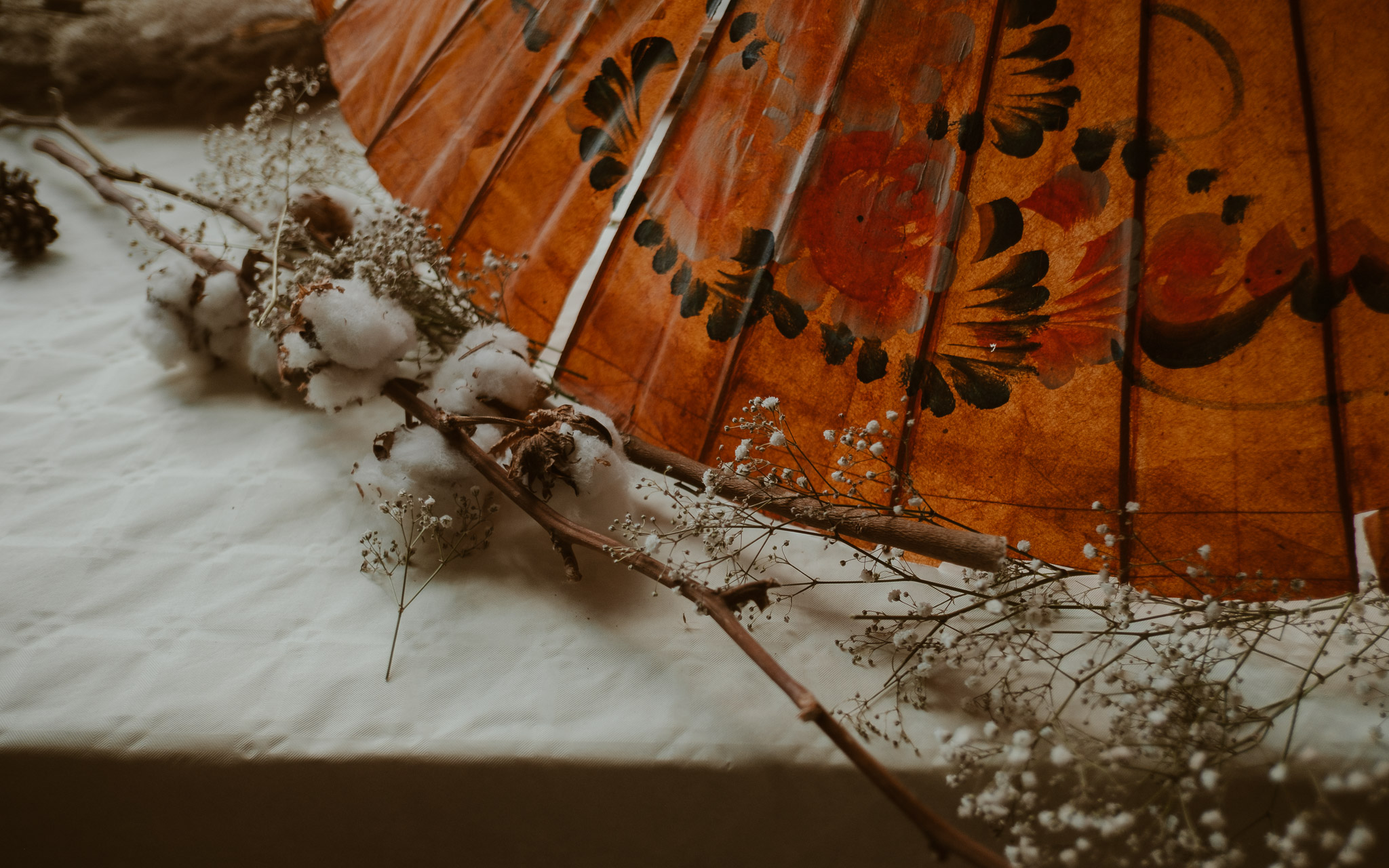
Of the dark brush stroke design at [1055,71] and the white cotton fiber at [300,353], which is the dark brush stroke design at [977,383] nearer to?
the dark brush stroke design at [1055,71]

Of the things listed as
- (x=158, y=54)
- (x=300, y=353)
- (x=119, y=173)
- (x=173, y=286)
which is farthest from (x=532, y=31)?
(x=158, y=54)

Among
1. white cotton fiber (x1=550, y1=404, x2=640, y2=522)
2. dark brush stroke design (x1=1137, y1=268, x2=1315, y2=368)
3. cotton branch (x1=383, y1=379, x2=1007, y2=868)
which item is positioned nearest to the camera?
cotton branch (x1=383, y1=379, x2=1007, y2=868)

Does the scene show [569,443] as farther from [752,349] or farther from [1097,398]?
[1097,398]

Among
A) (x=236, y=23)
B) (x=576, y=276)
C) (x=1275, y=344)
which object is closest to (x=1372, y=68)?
(x=1275, y=344)

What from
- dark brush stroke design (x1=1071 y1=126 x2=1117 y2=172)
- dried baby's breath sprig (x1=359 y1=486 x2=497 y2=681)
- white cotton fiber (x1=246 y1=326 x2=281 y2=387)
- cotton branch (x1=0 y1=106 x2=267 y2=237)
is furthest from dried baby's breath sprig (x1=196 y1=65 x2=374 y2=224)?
dark brush stroke design (x1=1071 y1=126 x2=1117 y2=172)

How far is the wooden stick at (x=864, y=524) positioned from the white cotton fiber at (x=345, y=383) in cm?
26

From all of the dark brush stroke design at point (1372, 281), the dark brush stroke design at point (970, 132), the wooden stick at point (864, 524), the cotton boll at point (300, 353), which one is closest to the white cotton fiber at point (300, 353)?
the cotton boll at point (300, 353)

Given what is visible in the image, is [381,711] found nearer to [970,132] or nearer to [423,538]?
[423,538]

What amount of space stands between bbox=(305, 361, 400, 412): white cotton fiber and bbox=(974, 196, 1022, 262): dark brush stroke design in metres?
0.50

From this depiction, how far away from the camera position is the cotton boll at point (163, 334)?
83 centimetres

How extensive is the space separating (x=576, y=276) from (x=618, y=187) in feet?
0.28

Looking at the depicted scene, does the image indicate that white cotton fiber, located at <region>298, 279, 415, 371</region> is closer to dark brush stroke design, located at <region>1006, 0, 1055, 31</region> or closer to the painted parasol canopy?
the painted parasol canopy

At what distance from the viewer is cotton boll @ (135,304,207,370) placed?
2.72ft

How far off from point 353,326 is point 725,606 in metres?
0.39
